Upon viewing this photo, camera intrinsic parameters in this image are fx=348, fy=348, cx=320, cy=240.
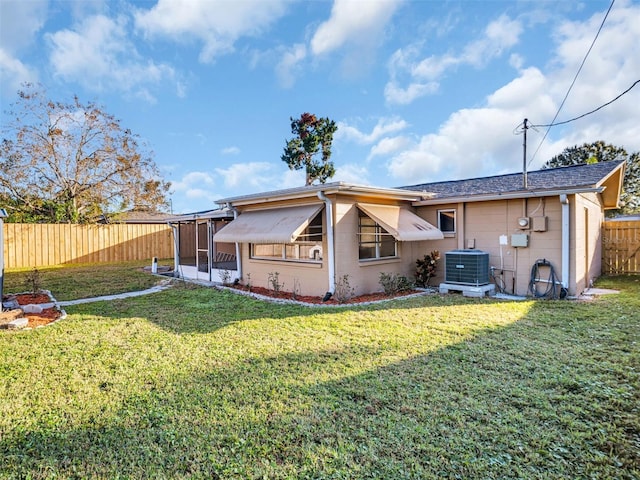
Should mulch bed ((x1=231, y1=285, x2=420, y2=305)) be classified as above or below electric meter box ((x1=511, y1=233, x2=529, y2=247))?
below

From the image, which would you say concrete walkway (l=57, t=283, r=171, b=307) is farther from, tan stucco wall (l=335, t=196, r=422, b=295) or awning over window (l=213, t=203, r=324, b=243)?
tan stucco wall (l=335, t=196, r=422, b=295)

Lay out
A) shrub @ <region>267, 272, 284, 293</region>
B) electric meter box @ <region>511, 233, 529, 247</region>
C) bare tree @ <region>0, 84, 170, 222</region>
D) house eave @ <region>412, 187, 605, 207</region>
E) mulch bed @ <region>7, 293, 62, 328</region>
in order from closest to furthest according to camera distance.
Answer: mulch bed @ <region>7, 293, 62, 328</region>
house eave @ <region>412, 187, 605, 207</region>
electric meter box @ <region>511, 233, 529, 247</region>
shrub @ <region>267, 272, 284, 293</region>
bare tree @ <region>0, 84, 170, 222</region>

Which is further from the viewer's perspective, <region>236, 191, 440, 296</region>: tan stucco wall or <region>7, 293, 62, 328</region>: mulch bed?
<region>236, 191, 440, 296</region>: tan stucco wall

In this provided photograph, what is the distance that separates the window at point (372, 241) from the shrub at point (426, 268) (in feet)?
3.61

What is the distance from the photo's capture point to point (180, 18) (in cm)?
1330

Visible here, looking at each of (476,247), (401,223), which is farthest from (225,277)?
(476,247)

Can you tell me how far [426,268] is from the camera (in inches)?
528

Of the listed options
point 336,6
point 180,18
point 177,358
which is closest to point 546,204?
point 336,6

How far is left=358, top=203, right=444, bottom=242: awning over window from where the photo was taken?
38.0 feet

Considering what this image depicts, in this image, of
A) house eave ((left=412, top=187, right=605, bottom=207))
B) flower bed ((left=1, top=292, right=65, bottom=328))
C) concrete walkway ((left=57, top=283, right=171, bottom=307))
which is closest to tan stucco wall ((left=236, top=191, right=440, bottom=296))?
house eave ((left=412, top=187, right=605, bottom=207))

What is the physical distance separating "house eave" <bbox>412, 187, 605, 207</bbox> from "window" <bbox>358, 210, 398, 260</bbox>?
2.21m

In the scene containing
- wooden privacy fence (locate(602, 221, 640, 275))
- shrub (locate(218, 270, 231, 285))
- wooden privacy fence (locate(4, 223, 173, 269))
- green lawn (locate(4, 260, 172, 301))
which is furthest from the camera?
wooden privacy fence (locate(4, 223, 173, 269))

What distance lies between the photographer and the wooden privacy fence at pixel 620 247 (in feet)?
56.2

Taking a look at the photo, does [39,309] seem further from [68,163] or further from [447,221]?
[68,163]
